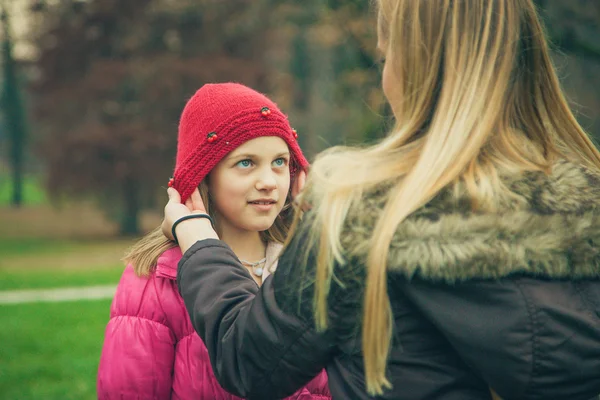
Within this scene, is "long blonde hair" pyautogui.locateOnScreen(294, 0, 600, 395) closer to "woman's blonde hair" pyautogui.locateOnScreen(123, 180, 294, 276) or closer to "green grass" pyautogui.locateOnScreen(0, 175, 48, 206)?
"woman's blonde hair" pyautogui.locateOnScreen(123, 180, 294, 276)

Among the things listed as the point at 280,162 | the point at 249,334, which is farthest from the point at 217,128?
the point at 249,334

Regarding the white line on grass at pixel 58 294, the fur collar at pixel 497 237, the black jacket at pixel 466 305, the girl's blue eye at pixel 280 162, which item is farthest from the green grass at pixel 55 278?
the fur collar at pixel 497 237

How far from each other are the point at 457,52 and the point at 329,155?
0.39m

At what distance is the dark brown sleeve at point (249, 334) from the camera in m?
1.59

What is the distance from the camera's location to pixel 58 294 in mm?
11867

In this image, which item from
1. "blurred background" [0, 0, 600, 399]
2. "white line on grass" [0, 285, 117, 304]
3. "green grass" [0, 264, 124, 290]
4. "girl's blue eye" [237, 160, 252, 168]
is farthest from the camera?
"blurred background" [0, 0, 600, 399]

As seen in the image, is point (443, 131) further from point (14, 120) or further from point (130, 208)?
point (14, 120)

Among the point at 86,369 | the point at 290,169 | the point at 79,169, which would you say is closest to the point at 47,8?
the point at 79,169

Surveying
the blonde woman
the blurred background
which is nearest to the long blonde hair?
the blonde woman

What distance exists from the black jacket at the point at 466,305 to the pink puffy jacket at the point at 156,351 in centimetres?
79

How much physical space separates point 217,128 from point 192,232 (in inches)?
26.7

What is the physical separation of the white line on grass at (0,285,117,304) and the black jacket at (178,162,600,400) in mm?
10224

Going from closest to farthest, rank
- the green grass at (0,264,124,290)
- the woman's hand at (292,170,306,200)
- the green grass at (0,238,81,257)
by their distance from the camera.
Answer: the woman's hand at (292,170,306,200) < the green grass at (0,264,124,290) < the green grass at (0,238,81,257)

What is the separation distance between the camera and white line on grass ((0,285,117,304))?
11227mm
